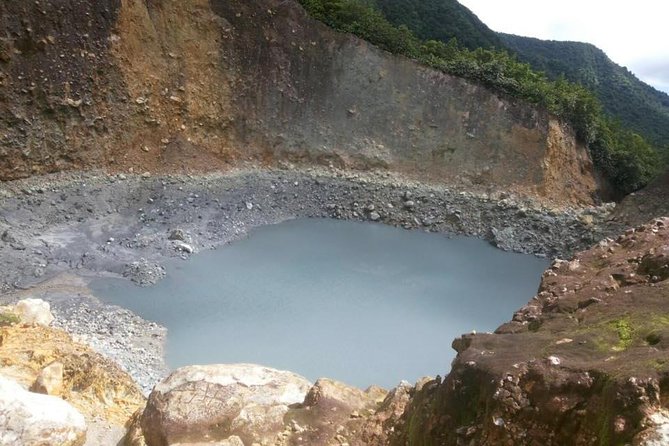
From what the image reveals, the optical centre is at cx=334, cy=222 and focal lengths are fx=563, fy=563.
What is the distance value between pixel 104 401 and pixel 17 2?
1116 centimetres

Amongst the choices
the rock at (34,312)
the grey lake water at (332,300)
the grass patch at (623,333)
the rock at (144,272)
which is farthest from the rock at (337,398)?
the rock at (144,272)

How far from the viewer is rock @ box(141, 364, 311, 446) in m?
4.54

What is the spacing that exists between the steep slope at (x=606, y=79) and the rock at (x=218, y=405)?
24869mm

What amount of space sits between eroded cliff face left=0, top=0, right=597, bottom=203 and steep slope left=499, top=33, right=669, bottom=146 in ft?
36.6

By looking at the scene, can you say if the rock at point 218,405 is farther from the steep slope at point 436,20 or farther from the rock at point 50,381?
the steep slope at point 436,20

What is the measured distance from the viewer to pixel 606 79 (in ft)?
119

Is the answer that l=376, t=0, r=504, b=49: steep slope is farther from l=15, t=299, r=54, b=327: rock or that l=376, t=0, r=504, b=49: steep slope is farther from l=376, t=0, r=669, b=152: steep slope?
l=15, t=299, r=54, b=327: rock

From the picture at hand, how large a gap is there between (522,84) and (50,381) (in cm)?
1692

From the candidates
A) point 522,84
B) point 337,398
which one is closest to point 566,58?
point 522,84

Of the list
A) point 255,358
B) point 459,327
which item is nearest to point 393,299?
point 459,327

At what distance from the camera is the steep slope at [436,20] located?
27594 mm

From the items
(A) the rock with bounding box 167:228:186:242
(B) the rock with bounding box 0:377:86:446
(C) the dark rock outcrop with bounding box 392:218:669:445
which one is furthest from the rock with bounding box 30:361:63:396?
(A) the rock with bounding box 167:228:186:242

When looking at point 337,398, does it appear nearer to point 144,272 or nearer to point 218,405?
point 218,405

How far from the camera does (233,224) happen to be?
14633 millimetres
